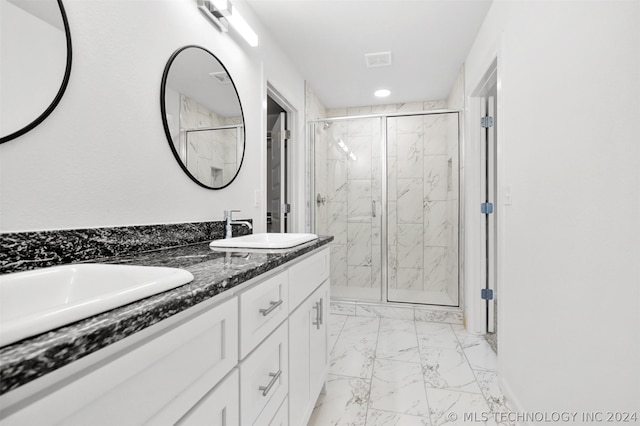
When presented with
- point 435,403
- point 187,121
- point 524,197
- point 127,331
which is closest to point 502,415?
point 435,403

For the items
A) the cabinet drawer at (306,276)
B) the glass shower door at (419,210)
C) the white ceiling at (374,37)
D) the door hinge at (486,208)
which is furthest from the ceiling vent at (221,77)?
the door hinge at (486,208)

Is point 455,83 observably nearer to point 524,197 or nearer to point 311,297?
point 524,197

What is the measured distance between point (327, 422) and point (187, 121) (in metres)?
1.59

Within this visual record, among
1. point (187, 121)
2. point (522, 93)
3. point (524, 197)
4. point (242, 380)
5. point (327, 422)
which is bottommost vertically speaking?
point (327, 422)

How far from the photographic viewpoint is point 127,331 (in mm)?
440

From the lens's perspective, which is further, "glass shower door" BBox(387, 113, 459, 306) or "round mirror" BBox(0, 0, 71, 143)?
"glass shower door" BBox(387, 113, 459, 306)

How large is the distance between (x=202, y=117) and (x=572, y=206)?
63.9 inches

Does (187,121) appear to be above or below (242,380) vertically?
above

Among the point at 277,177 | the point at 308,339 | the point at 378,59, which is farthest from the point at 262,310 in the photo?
the point at 378,59

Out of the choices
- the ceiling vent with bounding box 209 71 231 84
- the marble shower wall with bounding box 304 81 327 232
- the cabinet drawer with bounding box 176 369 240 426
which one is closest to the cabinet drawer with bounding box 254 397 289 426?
the cabinet drawer with bounding box 176 369 240 426

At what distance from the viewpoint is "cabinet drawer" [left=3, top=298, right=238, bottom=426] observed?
0.38 metres

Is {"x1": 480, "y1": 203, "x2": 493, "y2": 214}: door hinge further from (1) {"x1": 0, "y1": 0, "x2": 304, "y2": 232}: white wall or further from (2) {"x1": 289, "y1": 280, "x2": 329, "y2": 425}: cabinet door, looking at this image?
(1) {"x1": 0, "y1": 0, "x2": 304, "y2": 232}: white wall

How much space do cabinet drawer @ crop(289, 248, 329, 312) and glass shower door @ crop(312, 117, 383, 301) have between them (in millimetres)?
1766

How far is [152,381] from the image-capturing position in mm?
510
